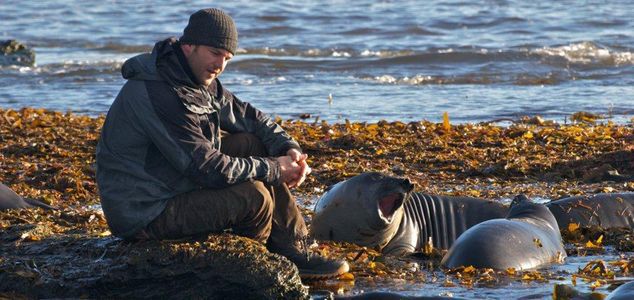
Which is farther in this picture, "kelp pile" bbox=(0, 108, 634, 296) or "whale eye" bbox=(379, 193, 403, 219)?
"whale eye" bbox=(379, 193, 403, 219)

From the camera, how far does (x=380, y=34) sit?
77.7ft

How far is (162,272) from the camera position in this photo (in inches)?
210

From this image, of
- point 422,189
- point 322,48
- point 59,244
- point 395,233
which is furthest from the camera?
point 322,48

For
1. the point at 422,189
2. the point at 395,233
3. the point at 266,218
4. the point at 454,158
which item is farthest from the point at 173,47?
the point at 454,158

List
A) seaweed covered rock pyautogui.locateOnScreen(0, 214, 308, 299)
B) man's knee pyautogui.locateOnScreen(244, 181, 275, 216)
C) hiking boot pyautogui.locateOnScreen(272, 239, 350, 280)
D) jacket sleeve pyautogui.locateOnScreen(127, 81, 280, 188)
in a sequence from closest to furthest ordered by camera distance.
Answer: jacket sleeve pyautogui.locateOnScreen(127, 81, 280, 188)
seaweed covered rock pyautogui.locateOnScreen(0, 214, 308, 299)
man's knee pyautogui.locateOnScreen(244, 181, 275, 216)
hiking boot pyautogui.locateOnScreen(272, 239, 350, 280)

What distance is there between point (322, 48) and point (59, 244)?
1629 cm

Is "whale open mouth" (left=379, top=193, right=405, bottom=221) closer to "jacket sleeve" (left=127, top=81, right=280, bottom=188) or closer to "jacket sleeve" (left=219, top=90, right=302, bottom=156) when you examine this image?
"jacket sleeve" (left=219, top=90, right=302, bottom=156)

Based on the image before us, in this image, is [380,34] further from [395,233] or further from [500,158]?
[395,233]

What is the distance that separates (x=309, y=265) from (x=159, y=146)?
39.0 inches

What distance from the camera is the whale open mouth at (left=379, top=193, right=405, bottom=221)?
23.3ft

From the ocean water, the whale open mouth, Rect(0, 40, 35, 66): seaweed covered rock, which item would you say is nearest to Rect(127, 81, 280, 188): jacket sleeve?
the whale open mouth

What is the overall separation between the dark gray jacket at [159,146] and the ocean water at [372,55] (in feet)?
25.5

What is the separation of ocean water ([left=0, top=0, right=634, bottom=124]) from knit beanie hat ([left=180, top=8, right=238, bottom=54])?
7852 millimetres

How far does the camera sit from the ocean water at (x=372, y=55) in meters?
14.9
